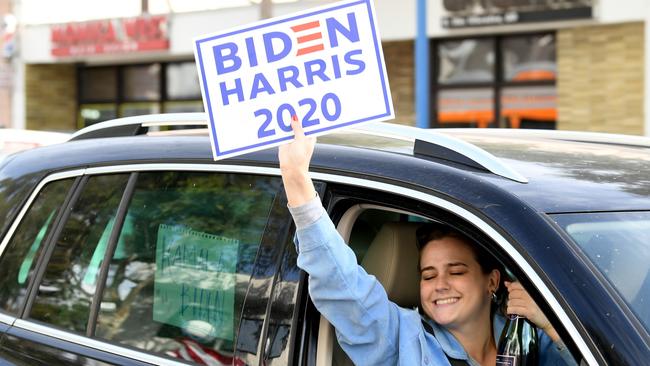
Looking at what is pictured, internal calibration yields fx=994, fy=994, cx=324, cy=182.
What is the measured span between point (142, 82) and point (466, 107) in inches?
285

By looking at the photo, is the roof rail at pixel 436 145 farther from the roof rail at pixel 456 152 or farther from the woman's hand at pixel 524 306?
the woman's hand at pixel 524 306

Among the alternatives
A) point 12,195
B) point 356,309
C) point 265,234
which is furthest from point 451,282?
point 12,195

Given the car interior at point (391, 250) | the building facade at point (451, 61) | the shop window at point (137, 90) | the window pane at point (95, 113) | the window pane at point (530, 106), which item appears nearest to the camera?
the car interior at point (391, 250)

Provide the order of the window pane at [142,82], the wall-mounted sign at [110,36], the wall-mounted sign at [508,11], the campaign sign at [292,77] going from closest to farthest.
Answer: the campaign sign at [292,77]
the wall-mounted sign at [508,11]
the wall-mounted sign at [110,36]
the window pane at [142,82]

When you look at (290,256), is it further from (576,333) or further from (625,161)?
(625,161)

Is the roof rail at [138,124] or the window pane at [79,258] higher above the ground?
the roof rail at [138,124]

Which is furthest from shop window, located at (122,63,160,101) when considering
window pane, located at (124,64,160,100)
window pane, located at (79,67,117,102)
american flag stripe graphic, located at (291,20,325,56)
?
american flag stripe graphic, located at (291,20,325,56)

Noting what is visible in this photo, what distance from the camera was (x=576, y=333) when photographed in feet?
6.32

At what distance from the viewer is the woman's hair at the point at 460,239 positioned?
253cm

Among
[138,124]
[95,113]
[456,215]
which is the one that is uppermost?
[95,113]

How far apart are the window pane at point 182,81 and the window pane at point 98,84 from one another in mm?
1477

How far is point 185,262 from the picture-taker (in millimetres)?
2611

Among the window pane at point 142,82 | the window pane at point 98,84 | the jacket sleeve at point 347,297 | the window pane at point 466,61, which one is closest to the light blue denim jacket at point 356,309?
the jacket sleeve at point 347,297

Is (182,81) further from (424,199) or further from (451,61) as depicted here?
(424,199)
